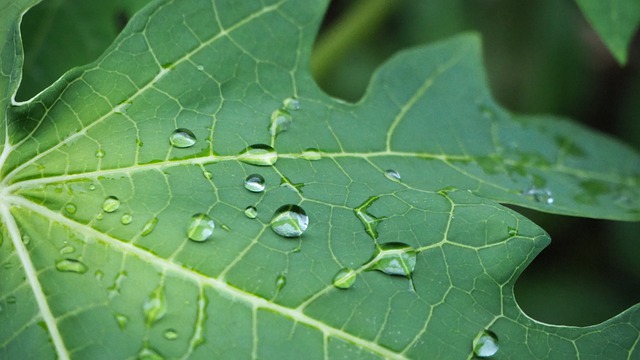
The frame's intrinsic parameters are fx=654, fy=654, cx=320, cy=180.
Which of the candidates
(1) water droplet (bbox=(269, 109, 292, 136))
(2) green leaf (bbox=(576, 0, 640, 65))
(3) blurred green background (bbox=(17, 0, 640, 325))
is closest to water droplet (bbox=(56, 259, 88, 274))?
(1) water droplet (bbox=(269, 109, 292, 136))

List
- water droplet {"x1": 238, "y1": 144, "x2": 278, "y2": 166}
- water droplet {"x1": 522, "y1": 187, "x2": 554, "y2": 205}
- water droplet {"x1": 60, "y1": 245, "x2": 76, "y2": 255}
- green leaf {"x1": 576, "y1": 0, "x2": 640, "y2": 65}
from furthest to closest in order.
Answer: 1. green leaf {"x1": 576, "y1": 0, "x2": 640, "y2": 65}
2. water droplet {"x1": 522, "y1": 187, "x2": 554, "y2": 205}
3. water droplet {"x1": 238, "y1": 144, "x2": 278, "y2": 166}
4. water droplet {"x1": 60, "y1": 245, "x2": 76, "y2": 255}

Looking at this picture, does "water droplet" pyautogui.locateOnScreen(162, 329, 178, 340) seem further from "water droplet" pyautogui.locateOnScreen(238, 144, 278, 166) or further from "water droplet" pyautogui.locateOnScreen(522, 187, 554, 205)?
"water droplet" pyautogui.locateOnScreen(522, 187, 554, 205)

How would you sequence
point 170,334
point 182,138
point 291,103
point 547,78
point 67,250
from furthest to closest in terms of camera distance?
point 547,78, point 291,103, point 182,138, point 67,250, point 170,334

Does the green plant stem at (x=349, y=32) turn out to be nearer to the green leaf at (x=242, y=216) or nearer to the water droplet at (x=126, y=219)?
the green leaf at (x=242, y=216)

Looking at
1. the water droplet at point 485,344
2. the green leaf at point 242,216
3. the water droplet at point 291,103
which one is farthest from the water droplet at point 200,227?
the water droplet at point 485,344

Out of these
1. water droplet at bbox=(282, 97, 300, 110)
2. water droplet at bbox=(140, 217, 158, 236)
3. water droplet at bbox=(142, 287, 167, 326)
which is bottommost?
water droplet at bbox=(142, 287, 167, 326)

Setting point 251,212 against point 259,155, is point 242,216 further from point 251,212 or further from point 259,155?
point 259,155

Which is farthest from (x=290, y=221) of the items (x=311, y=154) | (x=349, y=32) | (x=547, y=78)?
(x=547, y=78)

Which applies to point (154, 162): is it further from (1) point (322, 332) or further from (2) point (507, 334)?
(2) point (507, 334)
